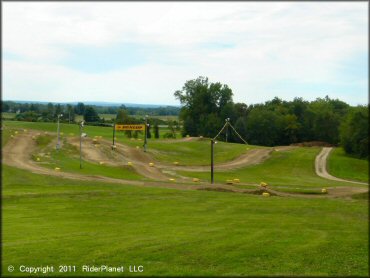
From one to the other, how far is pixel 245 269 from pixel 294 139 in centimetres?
1601

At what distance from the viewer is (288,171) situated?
1091 inches

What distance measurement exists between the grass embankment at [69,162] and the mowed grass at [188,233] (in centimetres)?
953

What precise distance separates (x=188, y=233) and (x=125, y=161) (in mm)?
24413

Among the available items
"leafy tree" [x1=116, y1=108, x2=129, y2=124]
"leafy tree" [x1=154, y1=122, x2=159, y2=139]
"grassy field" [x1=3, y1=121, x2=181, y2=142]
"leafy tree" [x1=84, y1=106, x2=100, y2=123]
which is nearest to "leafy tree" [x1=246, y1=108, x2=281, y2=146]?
"grassy field" [x1=3, y1=121, x2=181, y2=142]

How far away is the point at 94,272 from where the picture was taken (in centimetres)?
974

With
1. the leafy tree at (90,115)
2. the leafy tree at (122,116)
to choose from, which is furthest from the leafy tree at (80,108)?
the leafy tree at (122,116)

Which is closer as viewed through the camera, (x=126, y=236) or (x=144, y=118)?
(x=126, y=236)

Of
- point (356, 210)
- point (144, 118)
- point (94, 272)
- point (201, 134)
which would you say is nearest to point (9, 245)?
point (94, 272)

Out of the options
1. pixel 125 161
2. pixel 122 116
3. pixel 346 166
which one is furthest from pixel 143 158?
pixel 346 166

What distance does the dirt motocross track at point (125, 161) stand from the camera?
90.3ft

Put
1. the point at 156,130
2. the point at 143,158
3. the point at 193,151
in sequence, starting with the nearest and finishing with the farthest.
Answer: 1. the point at 193,151
2. the point at 156,130
3. the point at 143,158

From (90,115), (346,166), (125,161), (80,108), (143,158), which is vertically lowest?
(125,161)

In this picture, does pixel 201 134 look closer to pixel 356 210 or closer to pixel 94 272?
pixel 356 210

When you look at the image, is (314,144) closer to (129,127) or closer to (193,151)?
(193,151)
